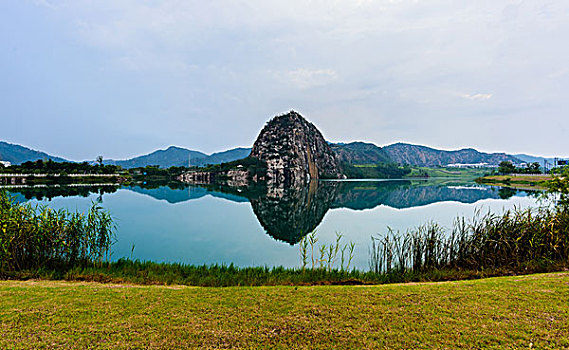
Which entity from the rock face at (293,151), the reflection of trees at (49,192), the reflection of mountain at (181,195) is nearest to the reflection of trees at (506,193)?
the reflection of mountain at (181,195)

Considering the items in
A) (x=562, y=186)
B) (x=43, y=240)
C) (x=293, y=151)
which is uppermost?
(x=293, y=151)

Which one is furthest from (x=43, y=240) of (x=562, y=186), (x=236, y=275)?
(x=562, y=186)

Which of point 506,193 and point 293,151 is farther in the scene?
point 293,151

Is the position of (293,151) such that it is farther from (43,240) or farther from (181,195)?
(43,240)

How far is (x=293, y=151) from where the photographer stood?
143 meters

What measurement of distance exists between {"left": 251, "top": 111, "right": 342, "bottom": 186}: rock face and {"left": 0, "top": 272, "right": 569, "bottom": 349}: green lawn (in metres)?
119

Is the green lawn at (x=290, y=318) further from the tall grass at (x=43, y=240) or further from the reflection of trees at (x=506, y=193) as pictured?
the reflection of trees at (x=506, y=193)

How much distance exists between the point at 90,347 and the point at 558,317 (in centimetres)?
644

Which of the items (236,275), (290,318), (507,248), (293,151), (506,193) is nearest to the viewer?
(290,318)

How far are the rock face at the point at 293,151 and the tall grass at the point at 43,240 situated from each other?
115 meters

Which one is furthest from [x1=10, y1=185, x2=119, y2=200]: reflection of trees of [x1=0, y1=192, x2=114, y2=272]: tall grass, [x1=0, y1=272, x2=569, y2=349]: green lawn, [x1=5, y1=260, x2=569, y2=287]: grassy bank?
[x1=0, y1=272, x2=569, y2=349]: green lawn

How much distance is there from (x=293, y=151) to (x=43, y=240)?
444ft

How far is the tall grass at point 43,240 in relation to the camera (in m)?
7.86

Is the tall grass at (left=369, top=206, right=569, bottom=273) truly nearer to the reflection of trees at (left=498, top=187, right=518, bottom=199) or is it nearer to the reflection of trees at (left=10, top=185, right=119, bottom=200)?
the reflection of trees at (left=10, top=185, right=119, bottom=200)
